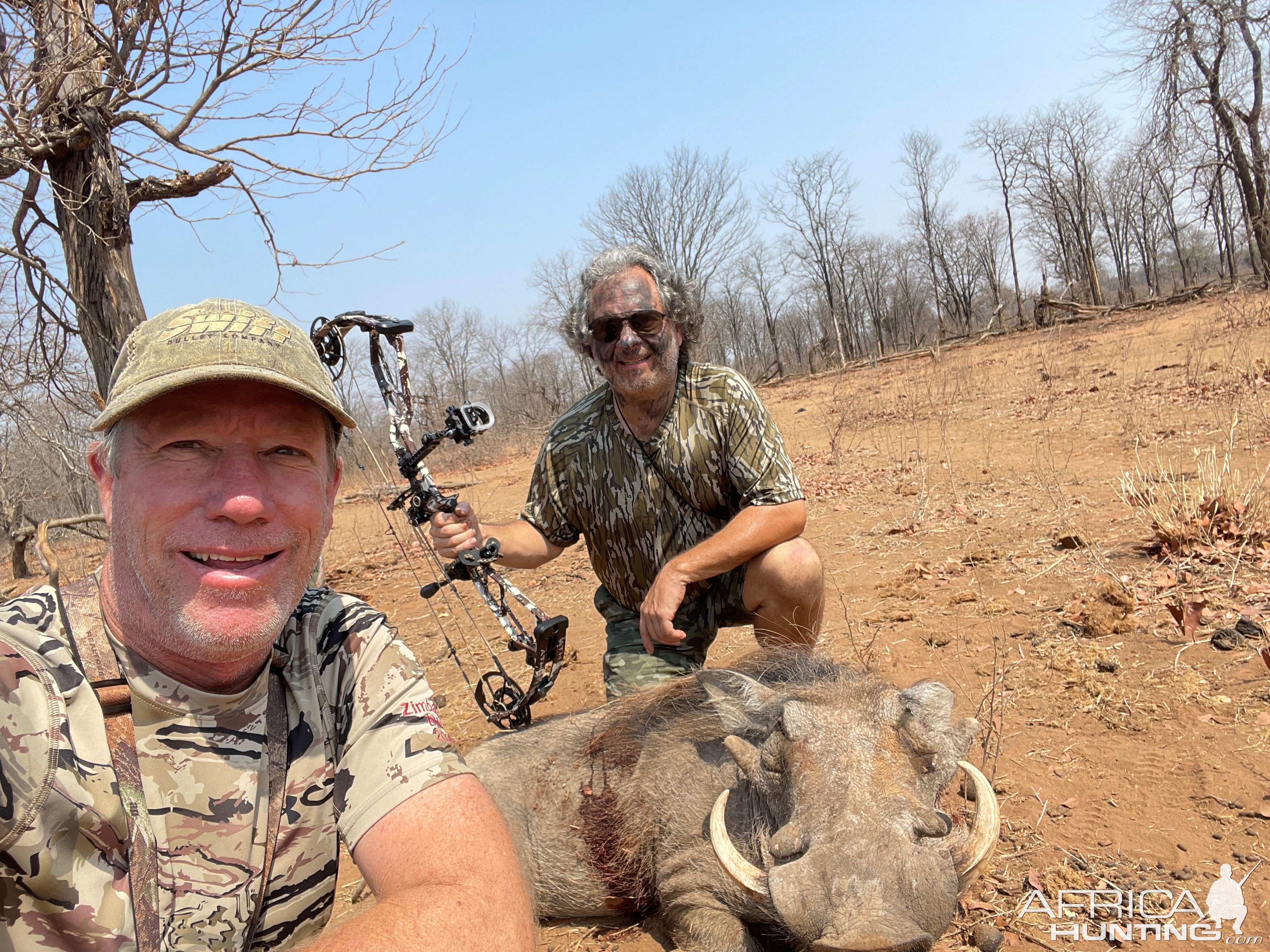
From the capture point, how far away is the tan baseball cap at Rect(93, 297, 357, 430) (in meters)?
1.38

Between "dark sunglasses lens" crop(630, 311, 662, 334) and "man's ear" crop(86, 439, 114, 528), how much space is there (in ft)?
7.37

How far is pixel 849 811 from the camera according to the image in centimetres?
196

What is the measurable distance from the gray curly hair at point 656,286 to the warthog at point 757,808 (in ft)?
5.50

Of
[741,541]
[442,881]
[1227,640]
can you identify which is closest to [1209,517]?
[1227,640]

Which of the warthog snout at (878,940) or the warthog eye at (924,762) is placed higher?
the warthog eye at (924,762)

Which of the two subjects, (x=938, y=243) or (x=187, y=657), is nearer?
(x=187, y=657)

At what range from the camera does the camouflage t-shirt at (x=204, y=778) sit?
1239 millimetres

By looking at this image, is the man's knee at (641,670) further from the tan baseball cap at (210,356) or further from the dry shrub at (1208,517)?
the dry shrub at (1208,517)

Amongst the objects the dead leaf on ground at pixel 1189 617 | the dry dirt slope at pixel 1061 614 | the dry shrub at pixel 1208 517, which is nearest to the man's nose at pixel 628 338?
the dry dirt slope at pixel 1061 614

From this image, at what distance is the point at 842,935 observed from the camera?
1.69m

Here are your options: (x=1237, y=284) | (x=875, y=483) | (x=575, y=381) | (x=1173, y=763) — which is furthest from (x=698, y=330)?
(x=575, y=381)

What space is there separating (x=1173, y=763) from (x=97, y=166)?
6043 millimetres

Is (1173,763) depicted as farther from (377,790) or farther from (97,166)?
(97,166)

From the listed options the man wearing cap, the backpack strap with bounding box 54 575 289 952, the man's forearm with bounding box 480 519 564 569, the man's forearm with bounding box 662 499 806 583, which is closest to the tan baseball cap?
the man wearing cap
